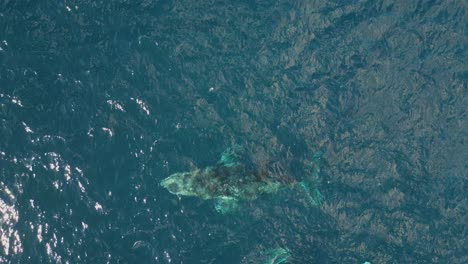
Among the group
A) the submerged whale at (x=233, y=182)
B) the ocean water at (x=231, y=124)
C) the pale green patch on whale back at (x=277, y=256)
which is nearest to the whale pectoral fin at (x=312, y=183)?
the submerged whale at (x=233, y=182)

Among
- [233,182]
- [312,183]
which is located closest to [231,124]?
[233,182]

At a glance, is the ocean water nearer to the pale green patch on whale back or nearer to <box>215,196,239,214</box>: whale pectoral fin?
the pale green patch on whale back

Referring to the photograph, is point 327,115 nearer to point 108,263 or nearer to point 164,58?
point 164,58

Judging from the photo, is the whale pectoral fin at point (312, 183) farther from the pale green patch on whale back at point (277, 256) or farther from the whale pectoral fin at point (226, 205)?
the whale pectoral fin at point (226, 205)

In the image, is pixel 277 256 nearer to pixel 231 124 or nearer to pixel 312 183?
pixel 312 183

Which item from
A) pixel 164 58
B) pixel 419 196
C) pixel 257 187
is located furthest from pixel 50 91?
pixel 419 196

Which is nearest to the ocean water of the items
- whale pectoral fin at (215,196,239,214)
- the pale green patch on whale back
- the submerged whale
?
the pale green patch on whale back
